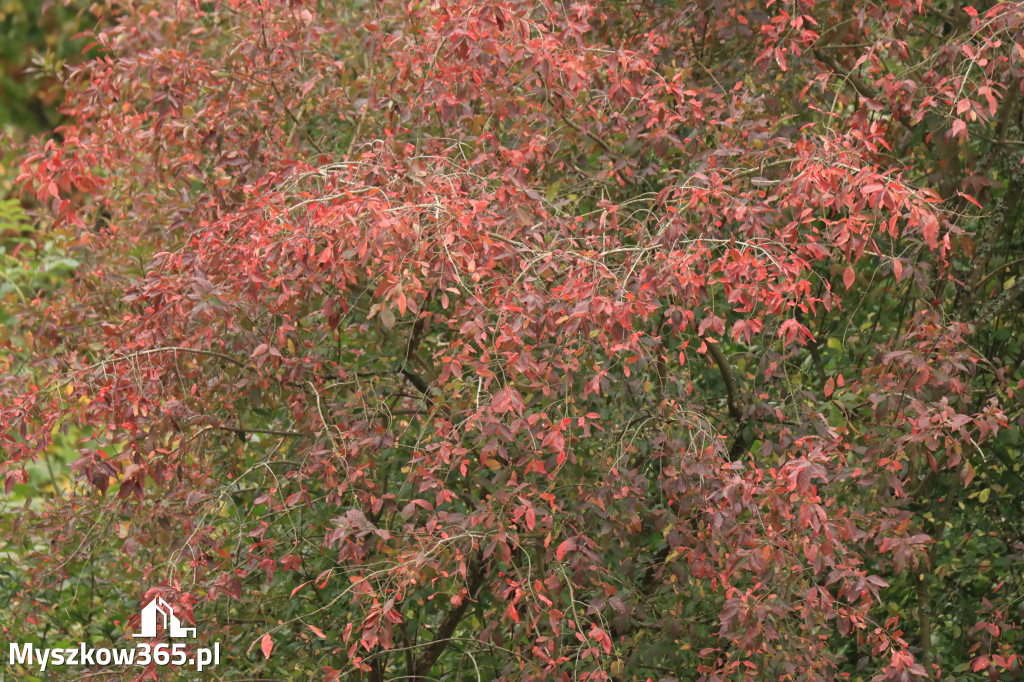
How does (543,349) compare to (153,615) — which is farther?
(543,349)

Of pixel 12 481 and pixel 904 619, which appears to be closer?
pixel 12 481

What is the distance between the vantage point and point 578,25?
10.8ft

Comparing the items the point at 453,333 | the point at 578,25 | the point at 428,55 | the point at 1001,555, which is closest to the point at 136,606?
the point at 453,333

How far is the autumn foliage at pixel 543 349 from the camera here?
2873 millimetres

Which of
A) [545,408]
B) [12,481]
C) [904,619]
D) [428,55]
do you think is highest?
[428,55]

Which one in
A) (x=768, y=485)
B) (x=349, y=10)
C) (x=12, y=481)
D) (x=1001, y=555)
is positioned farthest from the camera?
(x=349, y=10)

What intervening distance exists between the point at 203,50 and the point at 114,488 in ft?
5.75

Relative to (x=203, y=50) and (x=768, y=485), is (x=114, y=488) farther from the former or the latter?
(x=768, y=485)

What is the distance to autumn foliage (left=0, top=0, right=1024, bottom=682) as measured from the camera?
287cm

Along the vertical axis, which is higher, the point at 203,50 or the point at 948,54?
the point at 948,54

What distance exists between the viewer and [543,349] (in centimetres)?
304

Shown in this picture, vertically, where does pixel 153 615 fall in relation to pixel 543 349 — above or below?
below

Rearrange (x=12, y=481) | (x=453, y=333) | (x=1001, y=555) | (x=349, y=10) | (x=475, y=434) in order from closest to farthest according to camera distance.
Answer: (x=12, y=481) < (x=475, y=434) < (x=453, y=333) < (x=1001, y=555) < (x=349, y=10)

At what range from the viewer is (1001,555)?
368 cm
